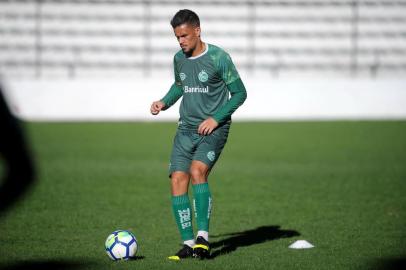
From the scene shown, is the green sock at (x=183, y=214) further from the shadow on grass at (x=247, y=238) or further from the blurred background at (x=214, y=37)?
the blurred background at (x=214, y=37)

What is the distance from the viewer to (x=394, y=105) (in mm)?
21406

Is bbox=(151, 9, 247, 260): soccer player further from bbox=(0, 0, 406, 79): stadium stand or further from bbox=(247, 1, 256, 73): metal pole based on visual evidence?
bbox=(247, 1, 256, 73): metal pole

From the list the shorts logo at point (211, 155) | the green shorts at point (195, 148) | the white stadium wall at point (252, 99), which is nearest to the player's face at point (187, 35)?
the green shorts at point (195, 148)

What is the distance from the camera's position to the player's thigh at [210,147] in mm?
6234

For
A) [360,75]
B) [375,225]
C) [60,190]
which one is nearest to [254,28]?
[360,75]

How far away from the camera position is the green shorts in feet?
20.5

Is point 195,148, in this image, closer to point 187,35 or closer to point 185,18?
point 187,35

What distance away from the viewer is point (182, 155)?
6324 millimetres

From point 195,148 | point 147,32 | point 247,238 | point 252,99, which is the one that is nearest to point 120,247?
point 195,148

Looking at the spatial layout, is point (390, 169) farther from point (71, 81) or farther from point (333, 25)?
point (333, 25)

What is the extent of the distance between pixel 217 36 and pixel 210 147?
1956 centimetres

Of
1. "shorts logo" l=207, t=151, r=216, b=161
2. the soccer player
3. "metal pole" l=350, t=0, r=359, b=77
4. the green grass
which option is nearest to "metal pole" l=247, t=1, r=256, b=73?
"metal pole" l=350, t=0, r=359, b=77

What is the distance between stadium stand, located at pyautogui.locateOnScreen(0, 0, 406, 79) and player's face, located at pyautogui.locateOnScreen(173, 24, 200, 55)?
1872 centimetres

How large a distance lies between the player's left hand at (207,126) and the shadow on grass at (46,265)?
1.35 meters
